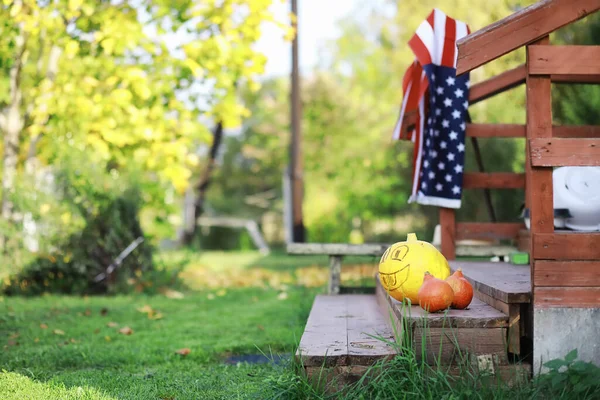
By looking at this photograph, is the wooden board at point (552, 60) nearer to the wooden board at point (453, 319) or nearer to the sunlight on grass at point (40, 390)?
the wooden board at point (453, 319)

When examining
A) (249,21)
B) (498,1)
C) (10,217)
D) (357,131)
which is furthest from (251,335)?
(357,131)

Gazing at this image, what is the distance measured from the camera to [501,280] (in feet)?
12.8

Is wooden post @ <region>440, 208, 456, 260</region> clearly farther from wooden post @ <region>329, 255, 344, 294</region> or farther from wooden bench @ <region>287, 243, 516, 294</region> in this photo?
wooden post @ <region>329, 255, 344, 294</region>

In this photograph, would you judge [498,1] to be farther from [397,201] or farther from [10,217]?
[10,217]

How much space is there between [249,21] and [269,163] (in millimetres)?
17408

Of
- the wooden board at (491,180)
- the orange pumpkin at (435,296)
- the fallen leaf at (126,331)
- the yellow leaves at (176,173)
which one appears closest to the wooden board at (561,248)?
the orange pumpkin at (435,296)

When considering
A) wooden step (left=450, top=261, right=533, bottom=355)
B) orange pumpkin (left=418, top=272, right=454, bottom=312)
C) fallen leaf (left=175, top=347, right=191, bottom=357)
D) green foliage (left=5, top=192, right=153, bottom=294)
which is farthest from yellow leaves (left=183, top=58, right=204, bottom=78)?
orange pumpkin (left=418, top=272, right=454, bottom=312)

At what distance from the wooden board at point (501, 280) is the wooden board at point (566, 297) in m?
0.08

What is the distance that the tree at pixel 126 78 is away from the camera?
780 cm

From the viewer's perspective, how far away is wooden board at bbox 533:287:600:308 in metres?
3.15

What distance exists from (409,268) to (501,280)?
688mm

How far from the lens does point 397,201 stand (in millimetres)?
15359

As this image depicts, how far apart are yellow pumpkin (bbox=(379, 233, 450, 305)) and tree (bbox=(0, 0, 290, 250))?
4.91m

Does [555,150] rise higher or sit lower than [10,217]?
higher
